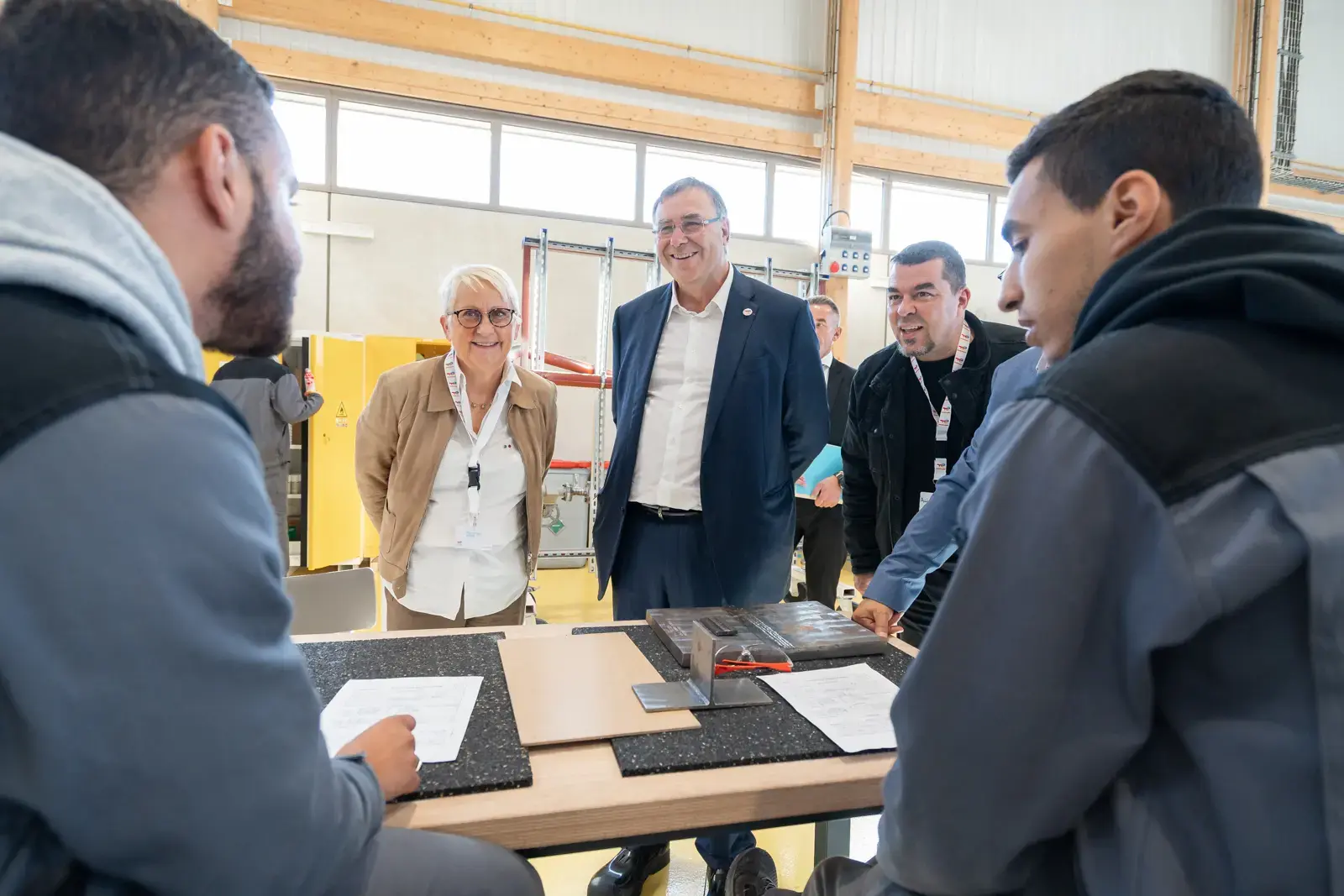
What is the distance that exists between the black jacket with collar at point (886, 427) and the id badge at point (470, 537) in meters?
1.27

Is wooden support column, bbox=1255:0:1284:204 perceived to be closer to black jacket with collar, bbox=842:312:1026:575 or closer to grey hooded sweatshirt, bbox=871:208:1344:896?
black jacket with collar, bbox=842:312:1026:575

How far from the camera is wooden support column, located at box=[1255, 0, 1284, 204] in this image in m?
7.57

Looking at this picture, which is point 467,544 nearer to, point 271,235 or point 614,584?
point 614,584

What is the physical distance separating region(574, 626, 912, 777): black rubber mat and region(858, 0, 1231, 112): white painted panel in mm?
7265

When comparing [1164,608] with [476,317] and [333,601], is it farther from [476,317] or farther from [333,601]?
[476,317]

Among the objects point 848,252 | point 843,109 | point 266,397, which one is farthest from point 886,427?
point 843,109

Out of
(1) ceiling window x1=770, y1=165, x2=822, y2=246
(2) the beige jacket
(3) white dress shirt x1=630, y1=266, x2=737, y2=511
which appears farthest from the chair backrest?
(1) ceiling window x1=770, y1=165, x2=822, y2=246

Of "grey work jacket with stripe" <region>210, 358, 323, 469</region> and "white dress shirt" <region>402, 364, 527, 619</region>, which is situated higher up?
"grey work jacket with stripe" <region>210, 358, 323, 469</region>

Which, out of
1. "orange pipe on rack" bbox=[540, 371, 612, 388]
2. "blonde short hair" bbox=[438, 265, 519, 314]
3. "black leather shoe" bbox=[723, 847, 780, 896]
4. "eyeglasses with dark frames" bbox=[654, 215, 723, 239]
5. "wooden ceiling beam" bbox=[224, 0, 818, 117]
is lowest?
"black leather shoe" bbox=[723, 847, 780, 896]

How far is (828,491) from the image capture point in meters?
3.41

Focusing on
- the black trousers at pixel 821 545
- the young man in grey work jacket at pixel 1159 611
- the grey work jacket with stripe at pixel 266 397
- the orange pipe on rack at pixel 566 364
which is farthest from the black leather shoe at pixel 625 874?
the grey work jacket with stripe at pixel 266 397

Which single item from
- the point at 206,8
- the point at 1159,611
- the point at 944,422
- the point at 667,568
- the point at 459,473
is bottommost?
the point at 667,568

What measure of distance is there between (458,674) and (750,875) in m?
0.98

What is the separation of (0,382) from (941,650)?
0.76m
